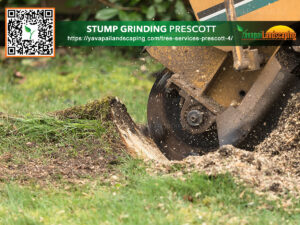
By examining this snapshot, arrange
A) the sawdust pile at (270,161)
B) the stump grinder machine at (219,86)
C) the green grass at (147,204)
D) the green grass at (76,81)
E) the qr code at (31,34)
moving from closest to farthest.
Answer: the green grass at (147,204) < the sawdust pile at (270,161) < the stump grinder machine at (219,86) < the qr code at (31,34) < the green grass at (76,81)

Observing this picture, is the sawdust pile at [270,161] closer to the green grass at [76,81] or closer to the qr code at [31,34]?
the green grass at [76,81]

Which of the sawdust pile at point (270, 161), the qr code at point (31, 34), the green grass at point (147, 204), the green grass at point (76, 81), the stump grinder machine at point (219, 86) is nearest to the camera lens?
the green grass at point (147, 204)

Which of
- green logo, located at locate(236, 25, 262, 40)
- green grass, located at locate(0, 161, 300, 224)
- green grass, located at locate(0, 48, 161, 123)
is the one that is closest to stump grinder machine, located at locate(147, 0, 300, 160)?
green logo, located at locate(236, 25, 262, 40)

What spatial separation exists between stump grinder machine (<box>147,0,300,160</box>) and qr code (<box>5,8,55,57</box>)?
1.38 m

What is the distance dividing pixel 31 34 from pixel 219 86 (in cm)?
202

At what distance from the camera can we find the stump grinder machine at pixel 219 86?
3750 mm

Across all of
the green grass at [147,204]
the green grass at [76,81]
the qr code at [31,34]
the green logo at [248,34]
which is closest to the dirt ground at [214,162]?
the green grass at [147,204]

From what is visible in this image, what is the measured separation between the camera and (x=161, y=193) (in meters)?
3.29

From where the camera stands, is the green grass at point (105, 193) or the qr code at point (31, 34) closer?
the green grass at point (105, 193)

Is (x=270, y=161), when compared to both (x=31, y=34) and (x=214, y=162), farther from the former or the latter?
(x=31, y=34)

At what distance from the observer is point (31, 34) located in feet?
17.4

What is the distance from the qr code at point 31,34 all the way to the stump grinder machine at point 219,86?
4.54 ft

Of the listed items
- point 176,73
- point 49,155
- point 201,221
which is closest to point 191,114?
point 176,73

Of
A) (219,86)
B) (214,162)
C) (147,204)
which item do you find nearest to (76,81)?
(219,86)
